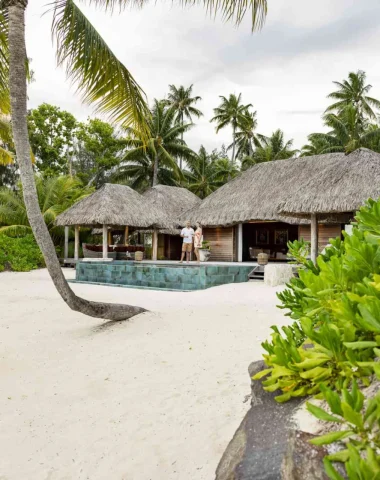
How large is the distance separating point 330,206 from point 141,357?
927cm

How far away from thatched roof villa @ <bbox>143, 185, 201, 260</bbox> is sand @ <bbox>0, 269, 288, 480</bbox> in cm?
1391

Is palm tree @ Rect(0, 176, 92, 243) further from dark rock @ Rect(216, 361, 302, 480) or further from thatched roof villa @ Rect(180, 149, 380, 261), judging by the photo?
dark rock @ Rect(216, 361, 302, 480)

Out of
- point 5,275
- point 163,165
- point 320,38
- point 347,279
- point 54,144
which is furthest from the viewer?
point 163,165

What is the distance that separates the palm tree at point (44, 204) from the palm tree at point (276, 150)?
1366 centimetres

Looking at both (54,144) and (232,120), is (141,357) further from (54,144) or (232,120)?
(232,120)

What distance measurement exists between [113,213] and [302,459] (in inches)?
676

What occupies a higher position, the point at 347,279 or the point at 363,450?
the point at 347,279

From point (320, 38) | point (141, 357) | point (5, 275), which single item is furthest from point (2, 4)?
point (5, 275)

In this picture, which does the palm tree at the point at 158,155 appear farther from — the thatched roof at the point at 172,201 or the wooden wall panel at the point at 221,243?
the wooden wall panel at the point at 221,243

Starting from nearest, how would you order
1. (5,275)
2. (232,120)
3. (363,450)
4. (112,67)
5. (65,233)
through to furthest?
1. (363,450)
2. (112,67)
3. (5,275)
4. (65,233)
5. (232,120)

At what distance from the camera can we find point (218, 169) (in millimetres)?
29031

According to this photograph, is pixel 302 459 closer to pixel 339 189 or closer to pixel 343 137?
pixel 339 189

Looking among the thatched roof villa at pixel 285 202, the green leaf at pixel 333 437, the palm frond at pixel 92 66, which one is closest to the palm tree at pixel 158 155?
the thatched roof villa at pixel 285 202

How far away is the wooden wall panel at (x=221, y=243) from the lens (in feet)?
61.3
